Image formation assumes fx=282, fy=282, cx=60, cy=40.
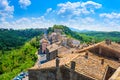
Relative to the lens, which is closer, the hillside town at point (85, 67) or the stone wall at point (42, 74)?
the hillside town at point (85, 67)

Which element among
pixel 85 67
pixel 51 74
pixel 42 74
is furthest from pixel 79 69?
pixel 42 74

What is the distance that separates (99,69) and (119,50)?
1041 cm

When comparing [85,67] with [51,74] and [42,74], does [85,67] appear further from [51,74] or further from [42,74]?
[42,74]

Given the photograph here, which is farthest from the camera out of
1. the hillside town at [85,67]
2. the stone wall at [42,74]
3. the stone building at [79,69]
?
the stone wall at [42,74]

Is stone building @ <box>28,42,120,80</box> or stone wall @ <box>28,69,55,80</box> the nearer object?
stone building @ <box>28,42,120,80</box>

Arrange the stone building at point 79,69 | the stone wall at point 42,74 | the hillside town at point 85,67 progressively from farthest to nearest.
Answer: the stone wall at point 42,74
the hillside town at point 85,67
the stone building at point 79,69

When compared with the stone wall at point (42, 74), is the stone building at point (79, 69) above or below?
above

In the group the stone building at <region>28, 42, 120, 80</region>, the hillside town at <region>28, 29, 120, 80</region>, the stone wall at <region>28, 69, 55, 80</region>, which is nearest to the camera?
the stone building at <region>28, 42, 120, 80</region>

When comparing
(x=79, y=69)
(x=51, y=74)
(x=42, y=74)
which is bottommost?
(x=42, y=74)

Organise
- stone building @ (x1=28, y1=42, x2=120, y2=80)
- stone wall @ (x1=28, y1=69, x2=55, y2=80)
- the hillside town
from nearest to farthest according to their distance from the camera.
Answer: stone building @ (x1=28, y1=42, x2=120, y2=80) < the hillside town < stone wall @ (x1=28, y1=69, x2=55, y2=80)

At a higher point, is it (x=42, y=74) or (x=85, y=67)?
(x=85, y=67)

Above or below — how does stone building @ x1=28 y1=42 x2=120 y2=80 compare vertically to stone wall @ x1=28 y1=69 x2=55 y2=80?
above

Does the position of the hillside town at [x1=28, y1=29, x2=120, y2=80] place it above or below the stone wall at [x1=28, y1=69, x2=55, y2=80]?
above

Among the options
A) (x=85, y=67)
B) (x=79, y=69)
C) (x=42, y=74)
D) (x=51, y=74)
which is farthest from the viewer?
(x=42, y=74)
